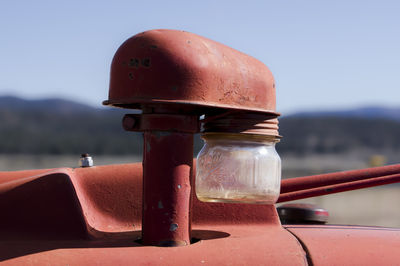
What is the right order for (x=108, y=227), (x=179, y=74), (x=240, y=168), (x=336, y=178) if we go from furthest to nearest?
1. (x=336, y=178)
2. (x=108, y=227)
3. (x=240, y=168)
4. (x=179, y=74)

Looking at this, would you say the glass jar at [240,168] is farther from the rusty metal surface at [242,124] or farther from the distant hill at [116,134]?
the distant hill at [116,134]

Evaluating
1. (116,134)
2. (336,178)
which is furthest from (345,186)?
(116,134)

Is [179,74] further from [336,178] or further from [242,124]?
[336,178]

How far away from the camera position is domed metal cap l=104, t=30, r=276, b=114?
45.9 inches

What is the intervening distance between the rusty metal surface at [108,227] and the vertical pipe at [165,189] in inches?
1.5

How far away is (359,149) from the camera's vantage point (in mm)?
38625

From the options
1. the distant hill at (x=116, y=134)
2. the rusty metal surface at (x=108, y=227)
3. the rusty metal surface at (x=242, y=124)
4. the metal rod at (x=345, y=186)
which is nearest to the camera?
the rusty metal surface at (x=108, y=227)

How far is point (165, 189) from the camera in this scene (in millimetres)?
1214

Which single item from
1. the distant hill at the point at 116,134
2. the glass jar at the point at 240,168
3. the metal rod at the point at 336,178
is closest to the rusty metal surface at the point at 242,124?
the glass jar at the point at 240,168

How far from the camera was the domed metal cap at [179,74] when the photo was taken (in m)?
1.17

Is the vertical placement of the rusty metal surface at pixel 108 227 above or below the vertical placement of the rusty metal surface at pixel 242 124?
below

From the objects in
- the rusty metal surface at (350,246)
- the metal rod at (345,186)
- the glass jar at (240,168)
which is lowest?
the rusty metal surface at (350,246)

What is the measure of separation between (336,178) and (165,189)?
58 cm

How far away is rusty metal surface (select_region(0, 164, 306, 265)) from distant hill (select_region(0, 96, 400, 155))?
102 feet
